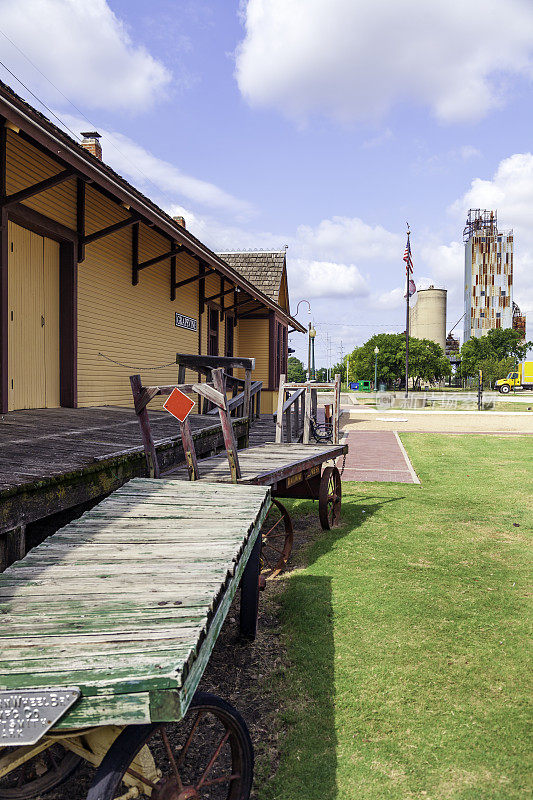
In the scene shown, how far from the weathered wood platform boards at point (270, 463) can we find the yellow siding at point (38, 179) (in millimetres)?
4232

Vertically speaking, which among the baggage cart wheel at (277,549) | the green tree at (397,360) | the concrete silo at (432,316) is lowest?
the baggage cart wheel at (277,549)

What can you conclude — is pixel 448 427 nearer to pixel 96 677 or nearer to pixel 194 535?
pixel 194 535

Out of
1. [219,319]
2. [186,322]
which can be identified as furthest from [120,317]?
[219,319]

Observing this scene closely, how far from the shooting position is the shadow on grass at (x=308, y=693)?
2.85m

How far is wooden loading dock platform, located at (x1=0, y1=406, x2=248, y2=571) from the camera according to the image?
134 inches

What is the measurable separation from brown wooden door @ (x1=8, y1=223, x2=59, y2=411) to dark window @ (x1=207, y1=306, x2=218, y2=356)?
7.07m

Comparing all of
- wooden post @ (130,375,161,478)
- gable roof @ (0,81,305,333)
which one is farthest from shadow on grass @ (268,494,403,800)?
gable roof @ (0,81,305,333)

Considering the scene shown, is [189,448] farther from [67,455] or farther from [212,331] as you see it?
[212,331]

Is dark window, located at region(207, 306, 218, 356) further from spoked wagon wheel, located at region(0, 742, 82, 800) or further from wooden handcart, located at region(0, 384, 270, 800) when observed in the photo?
spoked wagon wheel, located at region(0, 742, 82, 800)

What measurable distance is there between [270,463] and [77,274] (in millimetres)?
4642

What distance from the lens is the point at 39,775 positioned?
291 cm

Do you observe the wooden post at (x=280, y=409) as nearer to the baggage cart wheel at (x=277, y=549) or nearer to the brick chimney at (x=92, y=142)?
the baggage cart wheel at (x=277, y=549)

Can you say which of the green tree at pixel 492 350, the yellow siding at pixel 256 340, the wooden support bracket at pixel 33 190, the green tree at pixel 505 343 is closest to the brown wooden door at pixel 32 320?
the wooden support bracket at pixel 33 190

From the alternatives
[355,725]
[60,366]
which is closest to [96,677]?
[355,725]
